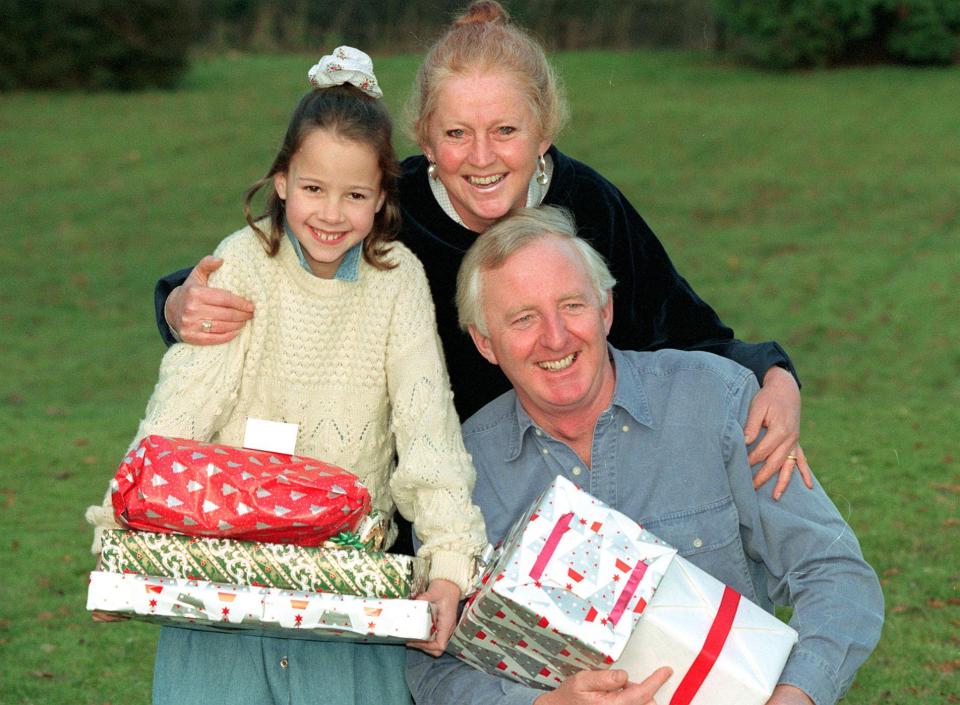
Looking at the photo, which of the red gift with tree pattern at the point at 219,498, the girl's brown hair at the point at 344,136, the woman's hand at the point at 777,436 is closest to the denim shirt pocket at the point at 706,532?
the woman's hand at the point at 777,436

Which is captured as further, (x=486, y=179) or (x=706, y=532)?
(x=486, y=179)

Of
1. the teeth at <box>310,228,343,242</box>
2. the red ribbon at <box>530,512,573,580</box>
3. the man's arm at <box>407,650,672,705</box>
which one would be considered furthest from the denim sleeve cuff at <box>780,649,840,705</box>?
the teeth at <box>310,228,343,242</box>

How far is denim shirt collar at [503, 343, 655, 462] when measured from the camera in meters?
3.44

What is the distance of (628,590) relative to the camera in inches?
112

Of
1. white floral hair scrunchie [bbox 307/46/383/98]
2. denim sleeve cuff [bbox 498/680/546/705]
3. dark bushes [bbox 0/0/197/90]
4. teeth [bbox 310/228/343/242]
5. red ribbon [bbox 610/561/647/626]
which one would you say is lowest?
dark bushes [bbox 0/0/197/90]

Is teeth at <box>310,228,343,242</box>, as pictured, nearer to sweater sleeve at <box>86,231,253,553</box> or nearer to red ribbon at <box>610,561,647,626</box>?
sweater sleeve at <box>86,231,253,553</box>

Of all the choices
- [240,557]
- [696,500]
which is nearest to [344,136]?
[240,557]

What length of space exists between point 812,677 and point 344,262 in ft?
5.15

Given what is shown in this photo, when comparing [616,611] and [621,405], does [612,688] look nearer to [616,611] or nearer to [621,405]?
[616,611]

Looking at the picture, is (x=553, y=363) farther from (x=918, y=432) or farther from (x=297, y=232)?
(x=918, y=432)

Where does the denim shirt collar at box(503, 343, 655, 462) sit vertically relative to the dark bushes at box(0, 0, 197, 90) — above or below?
above

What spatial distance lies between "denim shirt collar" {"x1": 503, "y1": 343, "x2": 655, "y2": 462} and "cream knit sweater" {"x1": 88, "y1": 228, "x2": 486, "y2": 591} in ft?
0.58

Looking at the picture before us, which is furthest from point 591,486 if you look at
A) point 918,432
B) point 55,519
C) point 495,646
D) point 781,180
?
point 781,180

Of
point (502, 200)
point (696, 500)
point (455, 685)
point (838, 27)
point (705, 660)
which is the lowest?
point (838, 27)
